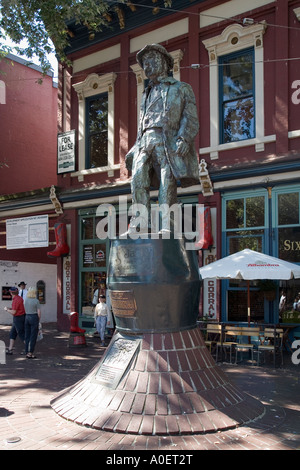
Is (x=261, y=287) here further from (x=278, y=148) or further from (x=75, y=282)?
(x=75, y=282)

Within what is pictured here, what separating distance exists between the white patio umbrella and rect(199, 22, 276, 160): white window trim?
3309 millimetres

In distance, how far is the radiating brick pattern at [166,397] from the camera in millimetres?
4805

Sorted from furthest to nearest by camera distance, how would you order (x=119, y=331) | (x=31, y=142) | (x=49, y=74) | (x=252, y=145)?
(x=49, y=74)
(x=31, y=142)
(x=252, y=145)
(x=119, y=331)

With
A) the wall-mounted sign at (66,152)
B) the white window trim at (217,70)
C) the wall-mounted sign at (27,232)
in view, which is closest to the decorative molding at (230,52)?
the white window trim at (217,70)

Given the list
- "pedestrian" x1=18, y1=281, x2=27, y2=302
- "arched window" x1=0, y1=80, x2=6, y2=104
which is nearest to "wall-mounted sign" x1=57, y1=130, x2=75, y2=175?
"pedestrian" x1=18, y1=281, x2=27, y2=302

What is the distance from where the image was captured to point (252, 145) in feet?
38.1

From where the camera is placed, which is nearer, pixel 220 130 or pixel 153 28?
pixel 220 130

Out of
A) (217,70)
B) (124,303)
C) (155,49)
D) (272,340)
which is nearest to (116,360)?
(124,303)

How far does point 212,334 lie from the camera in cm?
1052

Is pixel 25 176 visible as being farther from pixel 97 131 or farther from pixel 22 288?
pixel 22 288

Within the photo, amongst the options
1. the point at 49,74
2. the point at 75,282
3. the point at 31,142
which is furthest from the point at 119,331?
the point at 49,74

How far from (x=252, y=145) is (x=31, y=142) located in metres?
11.9

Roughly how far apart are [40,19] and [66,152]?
4587 mm

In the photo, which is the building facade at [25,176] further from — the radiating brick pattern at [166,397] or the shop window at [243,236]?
the radiating brick pattern at [166,397]
